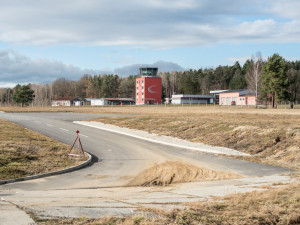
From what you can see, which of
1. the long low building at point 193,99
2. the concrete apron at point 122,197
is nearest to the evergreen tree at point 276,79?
the long low building at point 193,99

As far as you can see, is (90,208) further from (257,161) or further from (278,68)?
(278,68)

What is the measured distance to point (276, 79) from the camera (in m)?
77.9

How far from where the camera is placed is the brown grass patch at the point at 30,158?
17.9 metres

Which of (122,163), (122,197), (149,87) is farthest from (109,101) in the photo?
(122,197)

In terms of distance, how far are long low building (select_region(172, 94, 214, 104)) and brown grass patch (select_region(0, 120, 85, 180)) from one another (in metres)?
117

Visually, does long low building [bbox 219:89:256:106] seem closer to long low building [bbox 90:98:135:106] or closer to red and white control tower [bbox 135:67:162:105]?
red and white control tower [bbox 135:67:162:105]

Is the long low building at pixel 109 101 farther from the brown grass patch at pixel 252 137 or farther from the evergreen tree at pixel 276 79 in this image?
the brown grass patch at pixel 252 137

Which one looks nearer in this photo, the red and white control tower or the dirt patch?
the dirt patch

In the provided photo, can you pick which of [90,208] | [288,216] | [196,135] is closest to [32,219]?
[90,208]

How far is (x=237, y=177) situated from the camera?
57.2ft

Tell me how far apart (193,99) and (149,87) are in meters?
17.9

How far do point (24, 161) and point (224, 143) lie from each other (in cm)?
1495

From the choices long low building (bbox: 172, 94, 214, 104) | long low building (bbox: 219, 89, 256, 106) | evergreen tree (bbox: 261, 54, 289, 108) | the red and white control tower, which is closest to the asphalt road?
evergreen tree (bbox: 261, 54, 289, 108)

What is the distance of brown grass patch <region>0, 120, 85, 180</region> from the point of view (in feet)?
58.9
